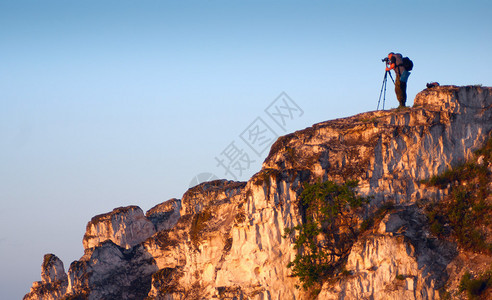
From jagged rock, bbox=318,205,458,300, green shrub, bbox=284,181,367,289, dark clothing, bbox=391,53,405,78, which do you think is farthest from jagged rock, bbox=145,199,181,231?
jagged rock, bbox=318,205,458,300

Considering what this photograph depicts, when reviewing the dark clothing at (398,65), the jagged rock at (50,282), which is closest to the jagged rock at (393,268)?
the dark clothing at (398,65)

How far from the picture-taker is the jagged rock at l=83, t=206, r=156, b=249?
254 ft

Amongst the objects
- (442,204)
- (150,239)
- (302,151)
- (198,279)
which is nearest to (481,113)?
(442,204)

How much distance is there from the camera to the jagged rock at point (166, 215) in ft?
257

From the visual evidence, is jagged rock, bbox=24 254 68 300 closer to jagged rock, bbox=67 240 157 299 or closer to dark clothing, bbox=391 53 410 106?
jagged rock, bbox=67 240 157 299

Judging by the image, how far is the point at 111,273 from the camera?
232ft

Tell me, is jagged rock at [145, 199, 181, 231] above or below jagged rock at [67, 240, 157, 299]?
above

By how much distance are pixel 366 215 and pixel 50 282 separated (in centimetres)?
2858

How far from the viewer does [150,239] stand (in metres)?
70.4

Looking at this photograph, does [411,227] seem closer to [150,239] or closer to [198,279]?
[198,279]

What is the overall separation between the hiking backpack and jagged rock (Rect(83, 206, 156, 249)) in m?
26.7

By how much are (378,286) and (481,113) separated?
510 inches

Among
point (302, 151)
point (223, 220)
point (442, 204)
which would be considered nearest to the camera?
point (442, 204)

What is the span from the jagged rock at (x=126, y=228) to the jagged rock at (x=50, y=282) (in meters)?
3.96
